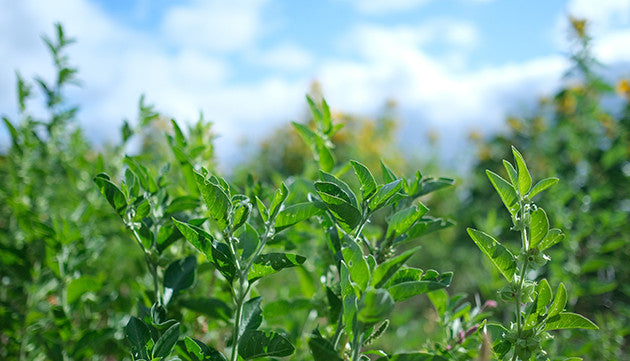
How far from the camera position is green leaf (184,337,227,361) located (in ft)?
1.99

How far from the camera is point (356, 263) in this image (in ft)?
1.73

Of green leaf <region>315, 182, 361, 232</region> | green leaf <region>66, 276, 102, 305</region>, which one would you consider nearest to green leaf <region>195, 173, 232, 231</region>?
green leaf <region>315, 182, 361, 232</region>

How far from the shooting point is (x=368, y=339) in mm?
618

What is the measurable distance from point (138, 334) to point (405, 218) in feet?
1.25

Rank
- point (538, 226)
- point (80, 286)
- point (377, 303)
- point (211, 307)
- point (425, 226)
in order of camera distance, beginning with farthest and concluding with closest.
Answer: point (80, 286) < point (211, 307) < point (425, 226) < point (538, 226) < point (377, 303)

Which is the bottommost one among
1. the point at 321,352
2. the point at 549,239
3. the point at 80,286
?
the point at 80,286

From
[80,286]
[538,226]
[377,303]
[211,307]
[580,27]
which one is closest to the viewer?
[377,303]

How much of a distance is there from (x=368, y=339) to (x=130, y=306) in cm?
78

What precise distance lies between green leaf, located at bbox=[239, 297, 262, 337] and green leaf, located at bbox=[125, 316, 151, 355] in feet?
0.40

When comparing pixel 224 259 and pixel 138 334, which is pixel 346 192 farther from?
pixel 138 334

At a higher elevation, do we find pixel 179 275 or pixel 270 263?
pixel 270 263

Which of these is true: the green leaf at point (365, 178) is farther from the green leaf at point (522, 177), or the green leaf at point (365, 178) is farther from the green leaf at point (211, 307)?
the green leaf at point (211, 307)

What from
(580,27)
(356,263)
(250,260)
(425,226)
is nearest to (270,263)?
(250,260)

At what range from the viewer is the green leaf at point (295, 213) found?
0.62 meters
